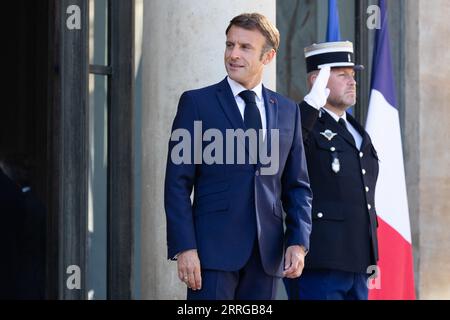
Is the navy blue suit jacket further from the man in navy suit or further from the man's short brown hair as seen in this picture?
the man's short brown hair

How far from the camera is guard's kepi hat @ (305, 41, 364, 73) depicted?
7328mm

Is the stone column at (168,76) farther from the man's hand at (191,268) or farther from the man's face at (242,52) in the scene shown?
the man's hand at (191,268)

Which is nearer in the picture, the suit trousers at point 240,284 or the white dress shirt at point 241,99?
the suit trousers at point 240,284

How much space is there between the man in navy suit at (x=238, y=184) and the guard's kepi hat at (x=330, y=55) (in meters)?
1.12

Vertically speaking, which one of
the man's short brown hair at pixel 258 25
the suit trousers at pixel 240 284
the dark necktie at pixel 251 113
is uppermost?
the man's short brown hair at pixel 258 25

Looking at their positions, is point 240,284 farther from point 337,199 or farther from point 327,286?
point 337,199

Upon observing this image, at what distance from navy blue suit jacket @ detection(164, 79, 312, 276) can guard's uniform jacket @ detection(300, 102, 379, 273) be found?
83cm

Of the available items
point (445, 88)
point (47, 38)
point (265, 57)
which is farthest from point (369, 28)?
point (265, 57)

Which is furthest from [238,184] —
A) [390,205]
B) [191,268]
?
[390,205]

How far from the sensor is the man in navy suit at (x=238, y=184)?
5.92m

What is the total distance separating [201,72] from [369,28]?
2.28 m

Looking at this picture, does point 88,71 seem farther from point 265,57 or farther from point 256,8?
point 265,57

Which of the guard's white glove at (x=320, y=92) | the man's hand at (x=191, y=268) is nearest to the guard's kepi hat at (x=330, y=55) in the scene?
the guard's white glove at (x=320, y=92)

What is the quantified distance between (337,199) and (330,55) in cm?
77
